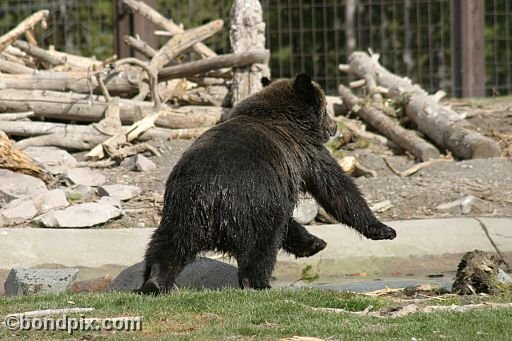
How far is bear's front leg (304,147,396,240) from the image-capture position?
8.42 metres

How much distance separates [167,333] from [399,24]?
705 inches

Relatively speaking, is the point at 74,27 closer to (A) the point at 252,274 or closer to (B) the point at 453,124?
(B) the point at 453,124

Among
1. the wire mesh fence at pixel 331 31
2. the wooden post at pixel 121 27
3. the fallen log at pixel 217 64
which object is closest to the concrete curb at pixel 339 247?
the fallen log at pixel 217 64

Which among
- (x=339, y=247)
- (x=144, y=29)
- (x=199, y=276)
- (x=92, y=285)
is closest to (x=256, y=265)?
(x=199, y=276)

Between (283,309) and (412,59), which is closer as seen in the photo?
(283,309)

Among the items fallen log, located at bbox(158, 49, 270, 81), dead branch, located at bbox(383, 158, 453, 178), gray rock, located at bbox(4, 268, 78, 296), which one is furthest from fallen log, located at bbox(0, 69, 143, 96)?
gray rock, located at bbox(4, 268, 78, 296)

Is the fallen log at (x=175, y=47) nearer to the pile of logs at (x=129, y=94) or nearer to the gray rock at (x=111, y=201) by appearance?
the pile of logs at (x=129, y=94)

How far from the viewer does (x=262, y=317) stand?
638 cm

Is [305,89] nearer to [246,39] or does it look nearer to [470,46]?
[246,39]

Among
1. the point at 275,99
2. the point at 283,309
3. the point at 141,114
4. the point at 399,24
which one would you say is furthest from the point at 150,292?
the point at 399,24

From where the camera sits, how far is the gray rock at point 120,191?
38.5 feet

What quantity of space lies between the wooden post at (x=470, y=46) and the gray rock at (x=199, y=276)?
366 inches

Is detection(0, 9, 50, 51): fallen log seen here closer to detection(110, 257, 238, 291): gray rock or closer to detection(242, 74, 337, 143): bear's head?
detection(110, 257, 238, 291): gray rock

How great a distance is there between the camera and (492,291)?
25.7ft
